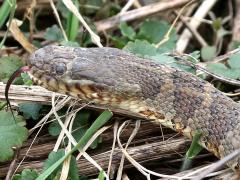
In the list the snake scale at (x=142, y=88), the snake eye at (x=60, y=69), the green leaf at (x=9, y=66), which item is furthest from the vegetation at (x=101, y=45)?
the snake eye at (x=60, y=69)

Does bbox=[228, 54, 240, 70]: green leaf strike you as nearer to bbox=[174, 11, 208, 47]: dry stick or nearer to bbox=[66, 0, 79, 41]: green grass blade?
bbox=[174, 11, 208, 47]: dry stick

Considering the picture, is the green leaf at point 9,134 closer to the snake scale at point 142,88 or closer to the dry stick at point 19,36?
the snake scale at point 142,88

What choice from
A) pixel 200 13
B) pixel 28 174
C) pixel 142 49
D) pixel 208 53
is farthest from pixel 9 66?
pixel 200 13

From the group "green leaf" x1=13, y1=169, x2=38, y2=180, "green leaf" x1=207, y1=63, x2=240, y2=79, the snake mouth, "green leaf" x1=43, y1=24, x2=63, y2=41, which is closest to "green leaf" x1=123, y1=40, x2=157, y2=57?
"green leaf" x1=207, y1=63, x2=240, y2=79

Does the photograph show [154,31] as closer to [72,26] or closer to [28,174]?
[72,26]

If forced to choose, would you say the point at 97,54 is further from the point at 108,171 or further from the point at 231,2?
the point at 231,2

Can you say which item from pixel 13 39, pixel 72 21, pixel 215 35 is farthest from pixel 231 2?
pixel 13 39

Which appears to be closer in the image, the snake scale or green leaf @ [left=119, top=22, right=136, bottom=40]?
the snake scale
